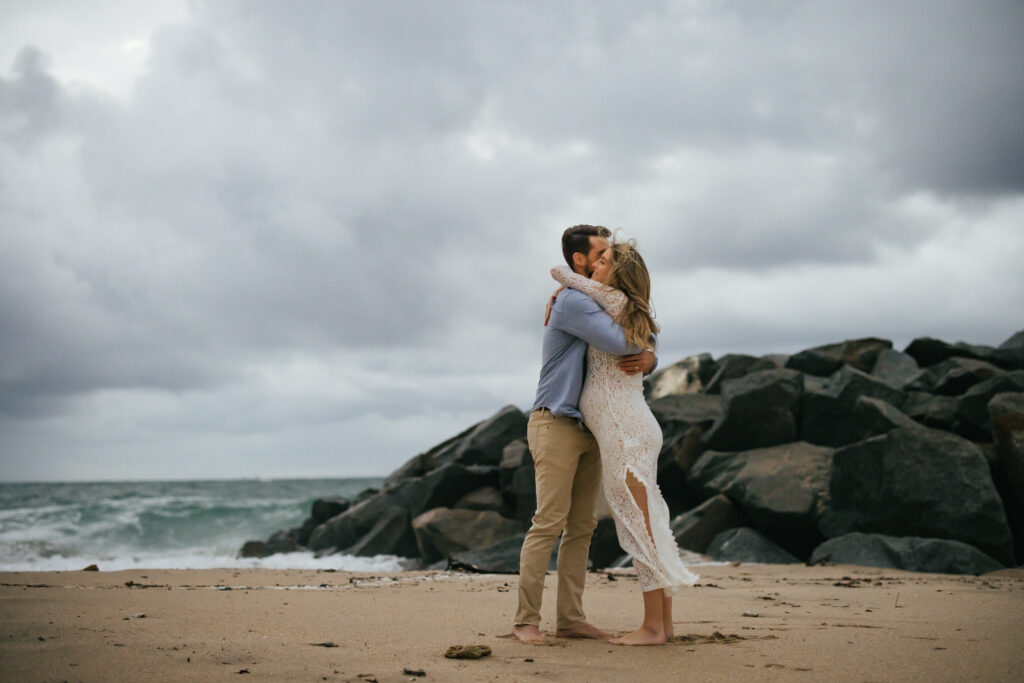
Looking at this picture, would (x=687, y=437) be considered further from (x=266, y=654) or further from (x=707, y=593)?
(x=266, y=654)

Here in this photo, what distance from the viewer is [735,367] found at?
42.5 feet

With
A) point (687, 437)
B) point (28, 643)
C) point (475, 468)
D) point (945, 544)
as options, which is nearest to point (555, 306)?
point (28, 643)

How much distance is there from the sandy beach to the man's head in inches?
71.4

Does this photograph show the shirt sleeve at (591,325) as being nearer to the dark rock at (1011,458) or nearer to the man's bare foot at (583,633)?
the man's bare foot at (583,633)

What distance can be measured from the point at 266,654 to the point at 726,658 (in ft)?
6.03

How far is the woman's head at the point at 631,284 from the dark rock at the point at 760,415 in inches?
262

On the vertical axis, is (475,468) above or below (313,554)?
above

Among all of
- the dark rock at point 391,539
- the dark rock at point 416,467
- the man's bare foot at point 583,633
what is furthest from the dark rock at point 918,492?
the dark rock at point 416,467

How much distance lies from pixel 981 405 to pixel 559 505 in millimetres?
7818

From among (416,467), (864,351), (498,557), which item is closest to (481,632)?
(498,557)

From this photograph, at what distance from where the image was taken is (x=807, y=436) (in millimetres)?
10016

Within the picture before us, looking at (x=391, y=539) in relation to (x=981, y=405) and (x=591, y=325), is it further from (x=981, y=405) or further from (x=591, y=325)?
(x=591, y=325)

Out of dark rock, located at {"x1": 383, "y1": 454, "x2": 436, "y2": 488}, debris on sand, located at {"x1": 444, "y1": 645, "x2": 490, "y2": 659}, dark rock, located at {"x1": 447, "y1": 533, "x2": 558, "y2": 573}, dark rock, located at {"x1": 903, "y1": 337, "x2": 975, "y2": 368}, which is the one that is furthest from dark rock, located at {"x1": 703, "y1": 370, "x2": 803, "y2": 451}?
debris on sand, located at {"x1": 444, "y1": 645, "x2": 490, "y2": 659}

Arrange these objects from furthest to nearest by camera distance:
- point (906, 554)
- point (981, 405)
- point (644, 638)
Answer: point (981, 405), point (906, 554), point (644, 638)
